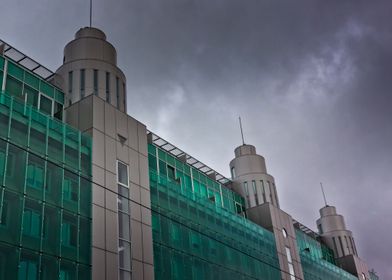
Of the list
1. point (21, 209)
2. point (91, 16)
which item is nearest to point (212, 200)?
point (91, 16)

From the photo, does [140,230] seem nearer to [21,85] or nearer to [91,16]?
[21,85]

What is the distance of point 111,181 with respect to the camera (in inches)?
1289

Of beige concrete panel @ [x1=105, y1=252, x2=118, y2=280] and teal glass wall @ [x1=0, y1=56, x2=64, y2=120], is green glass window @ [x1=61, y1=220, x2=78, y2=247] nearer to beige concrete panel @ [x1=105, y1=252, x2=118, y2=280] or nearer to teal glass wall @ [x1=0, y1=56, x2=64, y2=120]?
beige concrete panel @ [x1=105, y1=252, x2=118, y2=280]

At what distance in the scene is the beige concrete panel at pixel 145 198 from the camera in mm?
34922

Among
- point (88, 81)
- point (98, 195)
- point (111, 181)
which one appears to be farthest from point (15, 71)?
point (98, 195)

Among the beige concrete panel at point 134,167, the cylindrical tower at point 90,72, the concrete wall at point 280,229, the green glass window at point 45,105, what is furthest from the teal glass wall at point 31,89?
the concrete wall at point 280,229

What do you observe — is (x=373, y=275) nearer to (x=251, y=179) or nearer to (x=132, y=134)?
(x=251, y=179)

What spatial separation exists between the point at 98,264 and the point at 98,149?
7.25 m

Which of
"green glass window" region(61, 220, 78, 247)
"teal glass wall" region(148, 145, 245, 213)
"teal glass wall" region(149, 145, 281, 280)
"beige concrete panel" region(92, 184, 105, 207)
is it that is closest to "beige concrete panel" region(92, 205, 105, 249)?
"beige concrete panel" region(92, 184, 105, 207)

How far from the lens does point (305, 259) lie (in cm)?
5644

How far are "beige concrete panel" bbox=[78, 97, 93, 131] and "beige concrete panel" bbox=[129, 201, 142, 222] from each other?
5.64 meters

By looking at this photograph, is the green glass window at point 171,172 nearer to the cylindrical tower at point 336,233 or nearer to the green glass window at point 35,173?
the green glass window at point 35,173

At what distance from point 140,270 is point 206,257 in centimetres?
933

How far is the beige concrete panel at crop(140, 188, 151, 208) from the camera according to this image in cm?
3492
